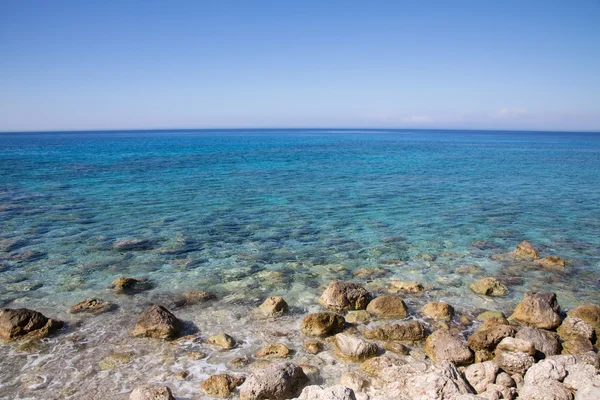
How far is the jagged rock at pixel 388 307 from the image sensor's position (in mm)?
10305

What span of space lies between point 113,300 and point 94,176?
2751 centimetres

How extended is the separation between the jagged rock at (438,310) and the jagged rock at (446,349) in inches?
52.5

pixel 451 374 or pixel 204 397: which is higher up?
pixel 451 374

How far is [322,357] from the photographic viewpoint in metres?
8.44

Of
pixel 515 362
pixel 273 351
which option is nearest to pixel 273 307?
pixel 273 351

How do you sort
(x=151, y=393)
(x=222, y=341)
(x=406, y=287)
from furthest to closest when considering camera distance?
(x=406, y=287) → (x=222, y=341) → (x=151, y=393)

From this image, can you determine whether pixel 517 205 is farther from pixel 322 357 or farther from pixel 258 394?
pixel 258 394

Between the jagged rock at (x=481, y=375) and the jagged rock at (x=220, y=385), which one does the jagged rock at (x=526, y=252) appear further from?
the jagged rock at (x=220, y=385)

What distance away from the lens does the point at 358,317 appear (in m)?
10.1

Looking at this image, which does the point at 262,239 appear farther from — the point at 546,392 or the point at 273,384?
the point at 546,392

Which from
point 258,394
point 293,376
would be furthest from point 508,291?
point 258,394

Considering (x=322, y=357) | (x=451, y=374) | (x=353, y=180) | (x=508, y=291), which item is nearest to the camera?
(x=451, y=374)

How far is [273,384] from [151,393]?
83.8 inches

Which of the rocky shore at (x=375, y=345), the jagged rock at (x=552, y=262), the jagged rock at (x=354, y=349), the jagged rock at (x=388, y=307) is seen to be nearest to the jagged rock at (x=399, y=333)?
the rocky shore at (x=375, y=345)
